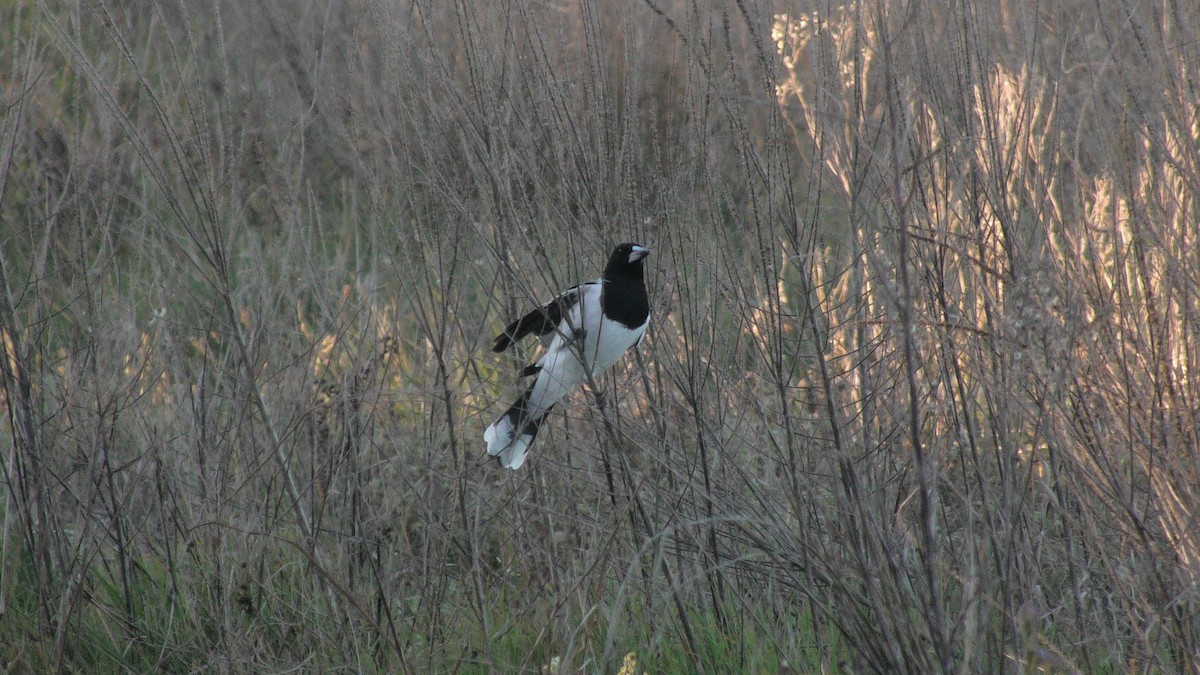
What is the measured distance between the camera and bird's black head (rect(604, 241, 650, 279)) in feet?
12.0

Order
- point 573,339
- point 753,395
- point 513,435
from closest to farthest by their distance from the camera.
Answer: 1. point 753,395
2. point 573,339
3. point 513,435

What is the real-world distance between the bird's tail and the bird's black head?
0.49 meters

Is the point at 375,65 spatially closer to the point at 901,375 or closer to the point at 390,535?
the point at 390,535

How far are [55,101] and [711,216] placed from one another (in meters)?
5.62

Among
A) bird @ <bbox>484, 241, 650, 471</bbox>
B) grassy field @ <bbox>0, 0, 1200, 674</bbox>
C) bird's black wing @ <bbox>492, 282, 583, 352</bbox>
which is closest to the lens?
grassy field @ <bbox>0, 0, 1200, 674</bbox>

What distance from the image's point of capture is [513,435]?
12.7 ft

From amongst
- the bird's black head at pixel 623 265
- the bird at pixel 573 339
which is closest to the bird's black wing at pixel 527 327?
the bird at pixel 573 339

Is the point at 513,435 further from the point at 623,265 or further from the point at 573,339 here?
the point at 623,265

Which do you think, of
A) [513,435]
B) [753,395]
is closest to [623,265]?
[513,435]

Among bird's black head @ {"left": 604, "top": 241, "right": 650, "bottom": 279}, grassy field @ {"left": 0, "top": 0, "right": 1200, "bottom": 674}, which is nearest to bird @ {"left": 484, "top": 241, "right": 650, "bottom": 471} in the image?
bird's black head @ {"left": 604, "top": 241, "right": 650, "bottom": 279}

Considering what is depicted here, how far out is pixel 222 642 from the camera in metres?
3.29

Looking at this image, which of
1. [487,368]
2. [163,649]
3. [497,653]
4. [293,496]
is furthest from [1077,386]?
[487,368]

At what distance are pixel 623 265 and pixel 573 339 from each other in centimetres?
38

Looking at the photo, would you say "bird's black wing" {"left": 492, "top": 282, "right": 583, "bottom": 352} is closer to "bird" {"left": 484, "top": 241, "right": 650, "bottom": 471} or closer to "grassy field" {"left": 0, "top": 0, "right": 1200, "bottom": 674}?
"bird" {"left": 484, "top": 241, "right": 650, "bottom": 471}
